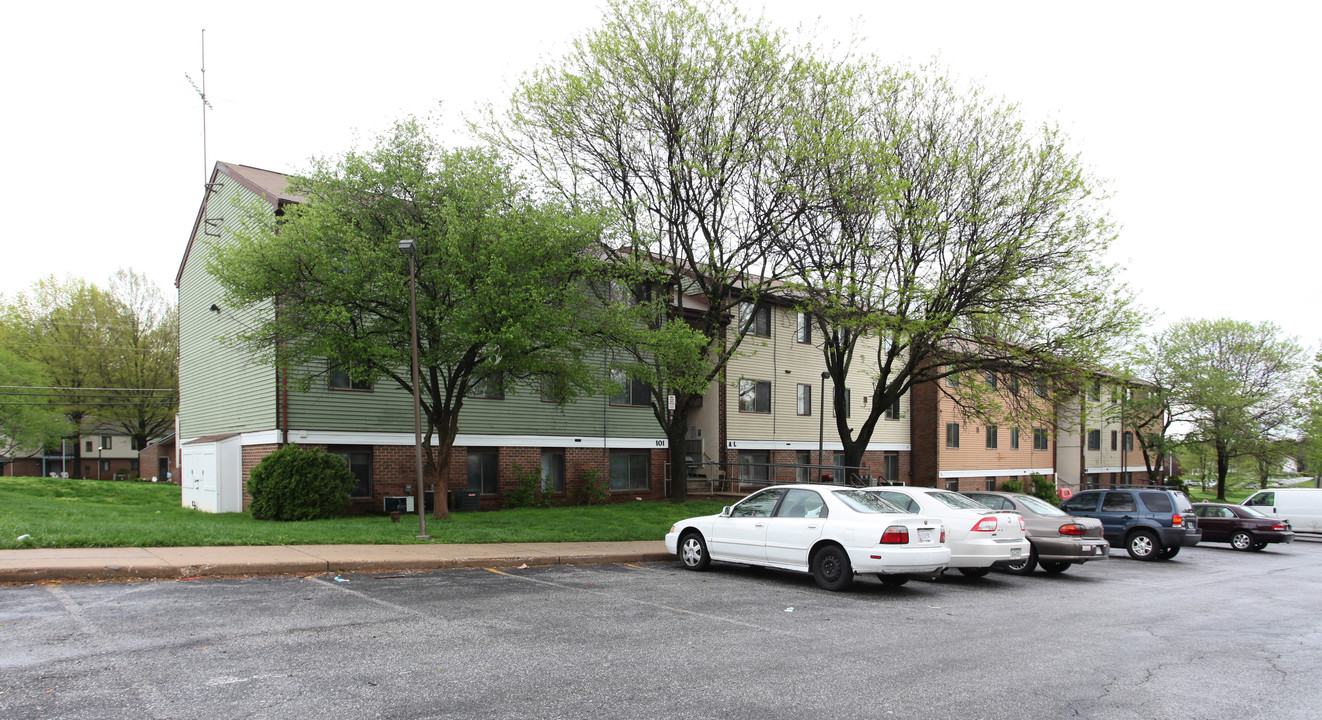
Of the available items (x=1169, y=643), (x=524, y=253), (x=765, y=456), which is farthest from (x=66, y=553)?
(x=765, y=456)

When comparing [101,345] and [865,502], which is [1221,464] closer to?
[865,502]

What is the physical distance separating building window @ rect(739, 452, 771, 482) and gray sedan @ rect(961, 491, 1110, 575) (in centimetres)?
1762

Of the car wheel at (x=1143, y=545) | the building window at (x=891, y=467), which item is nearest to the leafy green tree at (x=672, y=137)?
the car wheel at (x=1143, y=545)

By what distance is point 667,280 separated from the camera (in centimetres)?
2330

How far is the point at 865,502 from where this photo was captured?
11.9m

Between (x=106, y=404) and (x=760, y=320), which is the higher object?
(x=760, y=320)

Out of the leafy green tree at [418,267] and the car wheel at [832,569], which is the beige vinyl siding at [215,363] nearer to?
the leafy green tree at [418,267]

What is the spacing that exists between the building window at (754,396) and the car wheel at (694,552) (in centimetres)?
1947

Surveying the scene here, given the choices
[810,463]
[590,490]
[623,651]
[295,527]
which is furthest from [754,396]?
[623,651]

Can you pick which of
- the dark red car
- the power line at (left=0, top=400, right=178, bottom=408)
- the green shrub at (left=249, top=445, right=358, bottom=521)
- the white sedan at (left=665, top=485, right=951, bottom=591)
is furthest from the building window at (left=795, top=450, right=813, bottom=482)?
the power line at (left=0, top=400, right=178, bottom=408)

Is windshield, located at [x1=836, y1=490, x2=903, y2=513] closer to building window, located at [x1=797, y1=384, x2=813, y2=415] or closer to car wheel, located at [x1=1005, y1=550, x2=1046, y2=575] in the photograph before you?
car wheel, located at [x1=1005, y1=550, x2=1046, y2=575]

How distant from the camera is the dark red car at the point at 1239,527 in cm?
2355

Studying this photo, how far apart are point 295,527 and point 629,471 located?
14715mm

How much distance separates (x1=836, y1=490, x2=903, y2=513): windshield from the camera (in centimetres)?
1162
